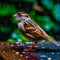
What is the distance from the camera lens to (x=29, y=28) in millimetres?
5477

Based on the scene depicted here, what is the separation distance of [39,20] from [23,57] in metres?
0.69

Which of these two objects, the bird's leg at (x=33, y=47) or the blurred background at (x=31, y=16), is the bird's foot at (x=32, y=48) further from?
the blurred background at (x=31, y=16)

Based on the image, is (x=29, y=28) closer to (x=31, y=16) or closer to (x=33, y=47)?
(x=31, y=16)

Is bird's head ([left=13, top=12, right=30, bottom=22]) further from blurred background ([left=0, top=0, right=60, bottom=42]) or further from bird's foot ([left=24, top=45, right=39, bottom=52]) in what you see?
bird's foot ([left=24, top=45, right=39, bottom=52])

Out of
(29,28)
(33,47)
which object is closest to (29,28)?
(29,28)

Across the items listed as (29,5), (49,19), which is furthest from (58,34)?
(29,5)

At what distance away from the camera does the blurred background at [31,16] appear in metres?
5.50

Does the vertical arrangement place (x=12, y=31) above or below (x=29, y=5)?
below

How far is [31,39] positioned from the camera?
5.50 metres

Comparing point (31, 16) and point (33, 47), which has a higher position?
point (31, 16)

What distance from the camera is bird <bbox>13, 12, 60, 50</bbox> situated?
215 inches

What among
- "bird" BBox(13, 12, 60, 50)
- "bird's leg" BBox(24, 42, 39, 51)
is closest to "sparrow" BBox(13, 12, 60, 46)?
"bird" BBox(13, 12, 60, 50)

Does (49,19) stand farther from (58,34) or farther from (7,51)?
(7,51)

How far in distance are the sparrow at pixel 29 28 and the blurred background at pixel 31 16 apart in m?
0.06
